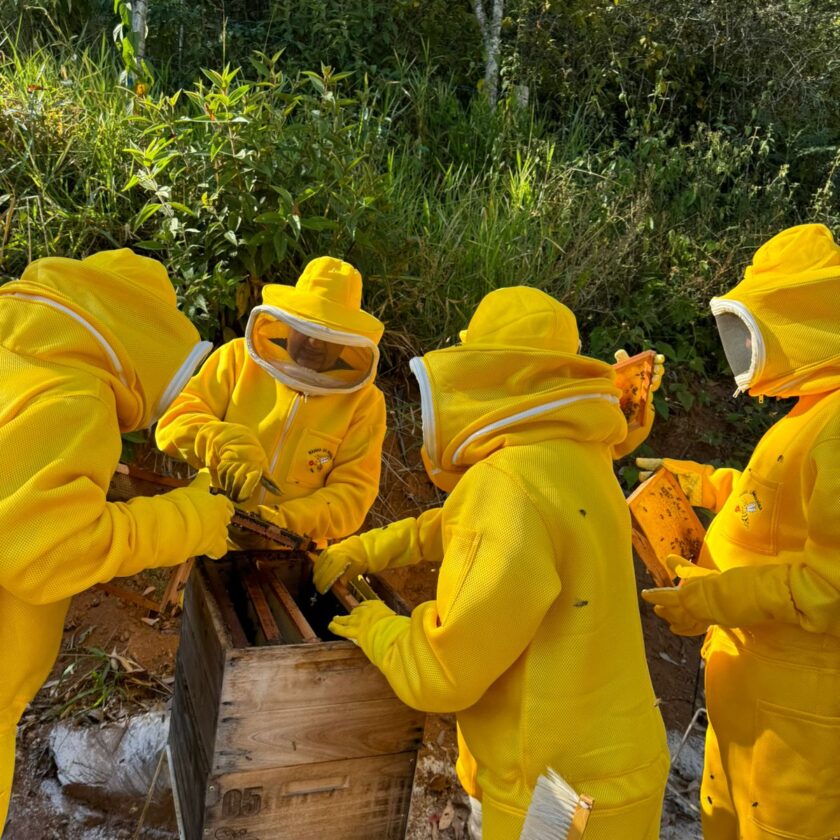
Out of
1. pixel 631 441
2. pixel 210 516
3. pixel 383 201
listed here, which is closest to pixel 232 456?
pixel 210 516

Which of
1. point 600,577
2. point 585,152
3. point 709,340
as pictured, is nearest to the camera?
point 600,577

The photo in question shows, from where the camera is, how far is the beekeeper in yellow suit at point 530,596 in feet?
5.75

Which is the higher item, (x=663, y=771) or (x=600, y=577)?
(x=600, y=577)

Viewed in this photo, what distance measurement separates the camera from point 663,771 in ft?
6.37

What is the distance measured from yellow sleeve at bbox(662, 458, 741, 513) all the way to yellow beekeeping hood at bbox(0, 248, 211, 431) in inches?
73.3

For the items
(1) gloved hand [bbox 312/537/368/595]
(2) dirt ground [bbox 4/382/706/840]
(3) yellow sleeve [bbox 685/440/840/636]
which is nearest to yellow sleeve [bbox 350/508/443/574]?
(1) gloved hand [bbox 312/537/368/595]

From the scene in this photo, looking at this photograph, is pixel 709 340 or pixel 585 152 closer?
pixel 709 340

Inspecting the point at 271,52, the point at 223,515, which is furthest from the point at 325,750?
the point at 271,52

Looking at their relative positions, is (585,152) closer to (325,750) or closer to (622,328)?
(622,328)

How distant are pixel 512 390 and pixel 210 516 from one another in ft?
2.97

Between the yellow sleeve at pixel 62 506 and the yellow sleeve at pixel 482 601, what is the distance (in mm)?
758

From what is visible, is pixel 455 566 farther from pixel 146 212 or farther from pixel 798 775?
pixel 146 212

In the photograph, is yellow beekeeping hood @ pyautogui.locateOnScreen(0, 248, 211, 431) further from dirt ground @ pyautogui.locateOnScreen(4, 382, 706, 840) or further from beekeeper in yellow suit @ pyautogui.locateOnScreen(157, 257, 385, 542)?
dirt ground @ pyautogui.locateOnScreen(4, 382, 706, 840)

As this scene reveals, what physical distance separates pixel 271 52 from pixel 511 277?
3.84 metres
